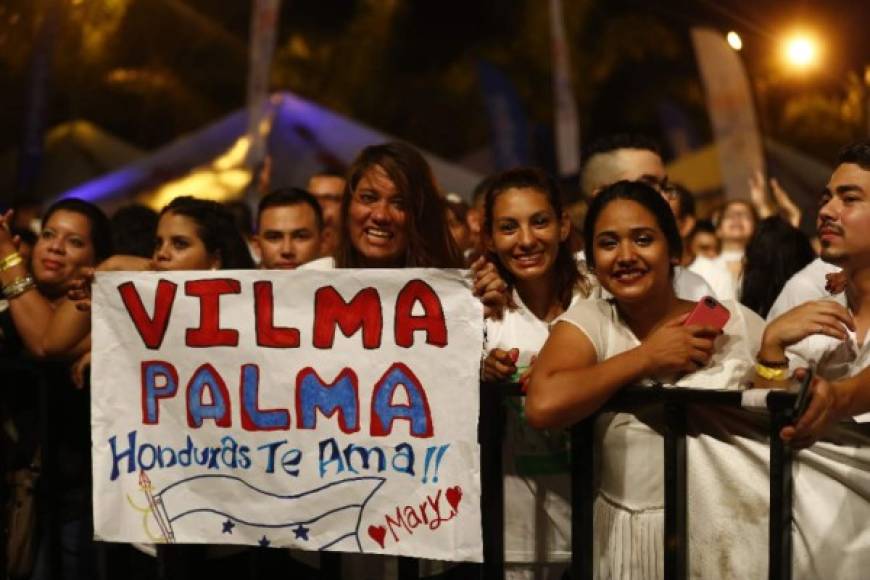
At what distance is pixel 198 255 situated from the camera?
478cm

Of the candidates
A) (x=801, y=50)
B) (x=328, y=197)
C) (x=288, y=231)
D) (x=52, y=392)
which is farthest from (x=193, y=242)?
(x=801, y=50)

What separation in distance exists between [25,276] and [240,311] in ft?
3.45

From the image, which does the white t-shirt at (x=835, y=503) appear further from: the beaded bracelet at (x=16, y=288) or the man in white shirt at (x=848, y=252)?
the beaded bracelet at (x=16, y=288)

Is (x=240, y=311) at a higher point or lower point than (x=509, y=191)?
lower

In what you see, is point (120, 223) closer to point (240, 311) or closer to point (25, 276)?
point (25, 276)

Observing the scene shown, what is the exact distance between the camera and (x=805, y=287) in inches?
175

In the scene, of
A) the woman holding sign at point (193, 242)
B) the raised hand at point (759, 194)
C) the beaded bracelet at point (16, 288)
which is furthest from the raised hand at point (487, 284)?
the raised hand at point (759, 194)

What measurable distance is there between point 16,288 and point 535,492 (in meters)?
2.00

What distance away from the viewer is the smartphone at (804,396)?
116 inches

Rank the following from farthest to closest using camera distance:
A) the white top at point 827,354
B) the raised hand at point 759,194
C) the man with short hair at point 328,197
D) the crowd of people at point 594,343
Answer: the raised hand at point 759,194, the man with short hair at point 328,197, the white top at point 827,354, the crowd of people at point 594,343

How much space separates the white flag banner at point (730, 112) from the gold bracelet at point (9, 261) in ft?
24.9

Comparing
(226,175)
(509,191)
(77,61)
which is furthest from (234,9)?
(509,191)

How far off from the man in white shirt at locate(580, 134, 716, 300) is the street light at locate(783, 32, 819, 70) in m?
6.09

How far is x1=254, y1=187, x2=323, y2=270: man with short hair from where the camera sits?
5.38 m
